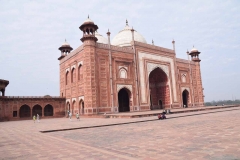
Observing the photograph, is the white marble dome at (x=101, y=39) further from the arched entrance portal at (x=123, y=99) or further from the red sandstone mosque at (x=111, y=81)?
the arched entrance portal at (x=123, y=99)

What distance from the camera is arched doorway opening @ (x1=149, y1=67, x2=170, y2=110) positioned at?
28500mm

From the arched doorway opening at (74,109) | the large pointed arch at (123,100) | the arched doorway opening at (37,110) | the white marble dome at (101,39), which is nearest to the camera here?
the arched doorway opening at (74,109)

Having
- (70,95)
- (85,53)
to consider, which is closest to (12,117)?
(70,95)

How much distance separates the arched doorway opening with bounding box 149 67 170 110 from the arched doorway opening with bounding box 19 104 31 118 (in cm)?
1609

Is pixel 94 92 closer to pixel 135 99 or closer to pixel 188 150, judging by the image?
pixel 135 99

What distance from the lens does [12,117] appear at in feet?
73.3

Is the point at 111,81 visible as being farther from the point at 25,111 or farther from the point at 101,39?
the point at 101,39

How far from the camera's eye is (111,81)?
2167cm

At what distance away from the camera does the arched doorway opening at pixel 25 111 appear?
2359 centimetres

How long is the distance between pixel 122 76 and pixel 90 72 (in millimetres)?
4434

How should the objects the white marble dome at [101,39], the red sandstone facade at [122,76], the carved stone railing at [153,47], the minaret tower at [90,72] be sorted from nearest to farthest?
the minaret tower at [90,72] → the red sandstone facade at [122,76] → the carved stone railing at [153,47] → the white marble dome at [101,39]

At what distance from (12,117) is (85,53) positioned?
10.9m

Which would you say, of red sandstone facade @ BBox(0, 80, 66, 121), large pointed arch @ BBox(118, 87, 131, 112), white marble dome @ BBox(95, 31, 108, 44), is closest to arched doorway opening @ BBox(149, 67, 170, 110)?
large pointed arch @ BBox(118, 87, 131, 112)

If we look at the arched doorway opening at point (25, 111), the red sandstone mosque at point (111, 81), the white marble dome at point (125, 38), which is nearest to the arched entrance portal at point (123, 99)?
the red sandstone mosque at point (111, 81)
